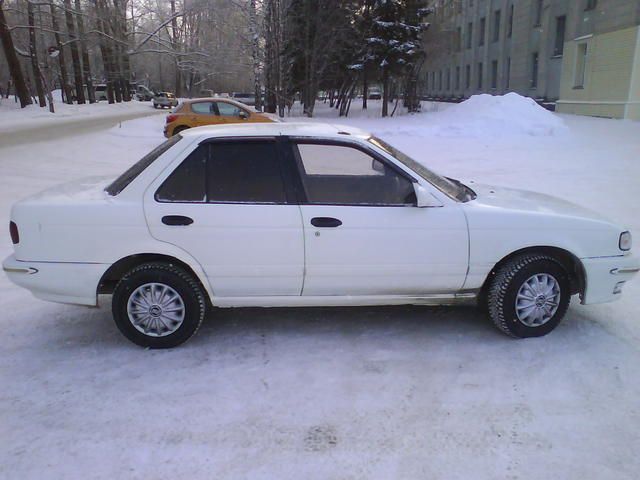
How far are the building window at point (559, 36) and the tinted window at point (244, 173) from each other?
33412 mm

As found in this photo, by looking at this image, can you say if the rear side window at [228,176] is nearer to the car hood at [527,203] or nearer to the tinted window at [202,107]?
the car hood at [527,203]

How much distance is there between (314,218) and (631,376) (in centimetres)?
234

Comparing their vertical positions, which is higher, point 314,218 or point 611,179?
point 314,218

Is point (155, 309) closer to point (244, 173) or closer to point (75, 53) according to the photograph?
point (244, 173)

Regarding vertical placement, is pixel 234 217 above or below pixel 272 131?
below

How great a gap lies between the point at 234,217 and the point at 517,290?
211 centimetres

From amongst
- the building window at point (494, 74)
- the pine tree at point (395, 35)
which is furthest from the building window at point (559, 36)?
the pine tree at point (395, 35)

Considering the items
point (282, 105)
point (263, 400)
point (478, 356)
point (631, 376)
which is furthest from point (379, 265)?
point (282, 105)

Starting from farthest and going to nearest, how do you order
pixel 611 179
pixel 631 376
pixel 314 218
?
pixel 611 179, pixel 314 218, pixel 631 376

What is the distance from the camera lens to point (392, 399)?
10.8 feet

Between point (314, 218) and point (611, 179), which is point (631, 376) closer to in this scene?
point (314, 218)

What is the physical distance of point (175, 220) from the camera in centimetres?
372

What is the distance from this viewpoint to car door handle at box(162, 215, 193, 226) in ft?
12.2

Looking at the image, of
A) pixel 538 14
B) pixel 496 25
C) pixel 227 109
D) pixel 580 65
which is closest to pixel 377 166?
pixel 227 109
